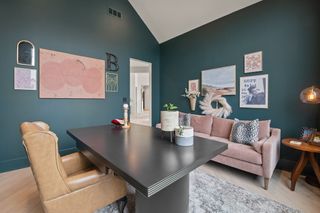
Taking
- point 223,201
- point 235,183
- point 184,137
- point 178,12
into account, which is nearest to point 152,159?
point 184,137

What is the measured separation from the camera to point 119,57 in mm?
3924

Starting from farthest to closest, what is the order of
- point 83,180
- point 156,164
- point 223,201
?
point 223,201 < point 83,180 < point 156,164

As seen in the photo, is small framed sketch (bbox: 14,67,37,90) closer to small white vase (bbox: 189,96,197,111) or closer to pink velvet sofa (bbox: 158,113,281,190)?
small white vase (bbox: 189,96,197,111)

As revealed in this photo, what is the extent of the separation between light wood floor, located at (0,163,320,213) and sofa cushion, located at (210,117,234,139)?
2.23 ft

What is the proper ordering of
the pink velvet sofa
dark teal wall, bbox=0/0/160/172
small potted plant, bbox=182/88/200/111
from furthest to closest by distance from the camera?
small potted plant, bbox=182/88/200/111, dark teal wall, bbox=0/0/160/172, the pink velvet sofa

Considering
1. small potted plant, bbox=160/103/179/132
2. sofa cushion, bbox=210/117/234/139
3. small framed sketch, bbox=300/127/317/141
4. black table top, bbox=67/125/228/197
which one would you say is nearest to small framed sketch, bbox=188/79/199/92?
sofa cushion, bbox=210/117/234/139

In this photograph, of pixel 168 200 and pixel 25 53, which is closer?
pixel 168 200

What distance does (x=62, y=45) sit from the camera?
3020 mm

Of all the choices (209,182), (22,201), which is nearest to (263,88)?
(209,182)

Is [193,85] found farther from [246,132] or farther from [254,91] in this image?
[246,132]

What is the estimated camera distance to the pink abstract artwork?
112 inches

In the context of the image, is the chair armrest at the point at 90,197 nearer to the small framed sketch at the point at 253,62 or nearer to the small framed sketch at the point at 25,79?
the small framed sketch at the point at 25,79

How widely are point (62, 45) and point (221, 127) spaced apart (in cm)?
359

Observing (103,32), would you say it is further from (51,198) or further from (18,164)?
(51,198)
